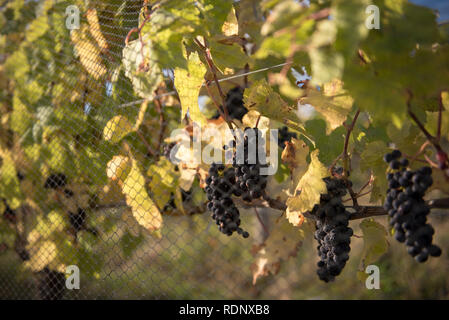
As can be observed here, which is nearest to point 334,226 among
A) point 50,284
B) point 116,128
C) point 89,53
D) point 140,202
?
point 140,202

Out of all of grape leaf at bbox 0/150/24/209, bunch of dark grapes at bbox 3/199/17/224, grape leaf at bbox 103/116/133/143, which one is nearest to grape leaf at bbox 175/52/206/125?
grape leaf at bbox 103/116/133/143

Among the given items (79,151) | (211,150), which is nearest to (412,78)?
(211,150)

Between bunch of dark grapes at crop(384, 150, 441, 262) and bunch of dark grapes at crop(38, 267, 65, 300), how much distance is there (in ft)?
4.69

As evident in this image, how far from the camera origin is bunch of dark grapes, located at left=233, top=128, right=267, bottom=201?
877mm

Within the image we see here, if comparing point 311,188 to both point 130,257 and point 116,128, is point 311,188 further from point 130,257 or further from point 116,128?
point 130,257

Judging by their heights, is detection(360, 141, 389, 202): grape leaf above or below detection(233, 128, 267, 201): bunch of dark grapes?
above

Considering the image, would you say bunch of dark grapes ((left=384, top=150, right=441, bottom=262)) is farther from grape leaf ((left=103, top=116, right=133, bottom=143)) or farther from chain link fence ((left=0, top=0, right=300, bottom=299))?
grape leaf ((left=103, top=116, right=133, bottom=143))

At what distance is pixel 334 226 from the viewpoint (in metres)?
0.79

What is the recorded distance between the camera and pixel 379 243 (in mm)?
870

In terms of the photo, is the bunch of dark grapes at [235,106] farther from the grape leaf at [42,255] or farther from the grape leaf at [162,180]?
the grape leaf at [42,255]

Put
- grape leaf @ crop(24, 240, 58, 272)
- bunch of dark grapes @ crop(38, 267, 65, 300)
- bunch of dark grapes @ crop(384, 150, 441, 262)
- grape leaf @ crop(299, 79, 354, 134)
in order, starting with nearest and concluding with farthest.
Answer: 1. bunch of dark grapes @ crop(384, 150, 441, 262)
2. grape leaf @ crop(299, 79, 354, 134)
3. grape leaf @ crop(24, 240, 58, 272)
4. bunch of dark grapes @ crop(38, 267, 65, 300)

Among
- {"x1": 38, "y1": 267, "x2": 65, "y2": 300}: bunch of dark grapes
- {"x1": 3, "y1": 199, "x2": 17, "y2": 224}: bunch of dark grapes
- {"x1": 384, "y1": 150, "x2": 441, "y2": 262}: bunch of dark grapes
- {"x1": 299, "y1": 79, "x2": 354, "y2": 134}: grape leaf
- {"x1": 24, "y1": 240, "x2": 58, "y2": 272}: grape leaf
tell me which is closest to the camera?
{"x1": 384, "y1": 150, "x2": 441, "y2": 262}: bunch of dark grapes

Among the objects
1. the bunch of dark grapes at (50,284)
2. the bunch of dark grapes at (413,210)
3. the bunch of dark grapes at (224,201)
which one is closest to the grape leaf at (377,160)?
the bunch of dark grapes at (413,210)
